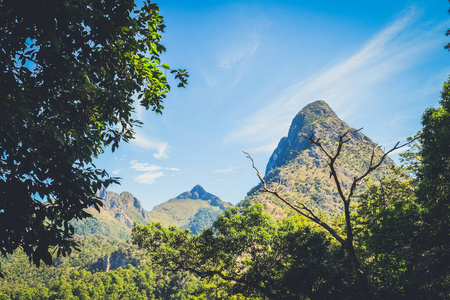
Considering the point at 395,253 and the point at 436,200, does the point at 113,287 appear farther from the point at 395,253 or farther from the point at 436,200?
the point at 436,200

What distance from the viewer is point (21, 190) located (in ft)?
9.46

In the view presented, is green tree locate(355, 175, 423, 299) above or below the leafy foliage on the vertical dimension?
above

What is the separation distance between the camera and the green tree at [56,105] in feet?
9.07

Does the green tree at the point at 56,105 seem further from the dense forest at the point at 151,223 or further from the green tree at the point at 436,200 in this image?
the green tree at the point at 436,200

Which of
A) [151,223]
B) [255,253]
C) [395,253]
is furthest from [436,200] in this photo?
[151,223]

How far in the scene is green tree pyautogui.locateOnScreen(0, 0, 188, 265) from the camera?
2.76 m

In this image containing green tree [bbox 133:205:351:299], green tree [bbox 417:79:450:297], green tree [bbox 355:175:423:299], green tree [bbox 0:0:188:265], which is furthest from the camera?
green tree [bbox 133:205:351:299]

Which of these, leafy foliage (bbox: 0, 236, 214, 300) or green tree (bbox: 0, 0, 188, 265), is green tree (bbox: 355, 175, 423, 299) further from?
leafy foliage (bbox: 0, 236, 214, 300)

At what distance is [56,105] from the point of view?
4.20 m

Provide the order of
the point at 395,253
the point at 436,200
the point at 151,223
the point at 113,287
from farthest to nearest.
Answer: the point at 113,287 → the point at 151,223 → the point at 436,200 → the point at 395,253

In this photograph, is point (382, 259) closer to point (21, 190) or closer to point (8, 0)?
point (21, 190)

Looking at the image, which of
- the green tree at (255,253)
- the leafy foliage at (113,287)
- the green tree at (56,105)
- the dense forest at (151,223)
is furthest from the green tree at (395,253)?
the leafy foliage at (113,287)

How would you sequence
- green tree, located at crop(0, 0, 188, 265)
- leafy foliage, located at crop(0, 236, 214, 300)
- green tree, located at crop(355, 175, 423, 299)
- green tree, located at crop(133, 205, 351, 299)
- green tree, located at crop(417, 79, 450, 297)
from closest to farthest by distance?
green tree, located at crop(0, 0, 188, 265), green tree, located at crop(355, 175, 423, 299), green tree, located at crop(417, 79, 450, 297), green tree, located at crop(133, 205, 351, 299), leafy foliage, located at crop(0, 236, 214, 300)

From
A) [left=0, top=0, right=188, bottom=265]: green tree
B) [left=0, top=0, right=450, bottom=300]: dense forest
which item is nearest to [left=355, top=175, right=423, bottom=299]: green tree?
[left=0, top=0, right=450, bottom=300]: dense forest
